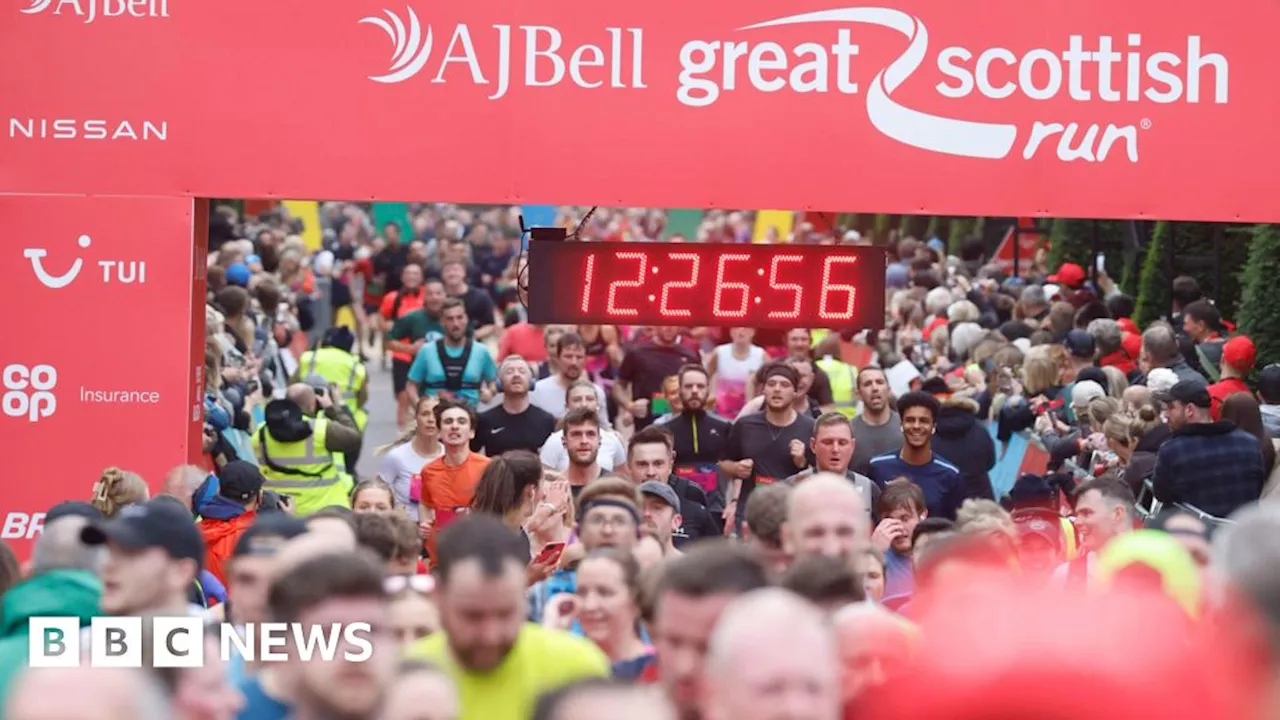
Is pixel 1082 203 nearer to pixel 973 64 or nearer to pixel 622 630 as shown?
pixel 973 64

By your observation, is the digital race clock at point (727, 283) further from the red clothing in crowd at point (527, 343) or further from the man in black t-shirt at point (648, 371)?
the red clothing in crowd at point (527, 343)

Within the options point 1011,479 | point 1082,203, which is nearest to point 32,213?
point 1082,203

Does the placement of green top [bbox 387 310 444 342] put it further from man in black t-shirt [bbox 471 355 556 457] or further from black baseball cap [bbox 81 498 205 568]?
black baseball cap [bbox 81 498 205 568]

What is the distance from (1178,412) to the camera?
1269 cm

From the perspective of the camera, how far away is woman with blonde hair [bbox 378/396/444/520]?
45.4 ft

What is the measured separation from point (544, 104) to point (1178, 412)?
158 inches

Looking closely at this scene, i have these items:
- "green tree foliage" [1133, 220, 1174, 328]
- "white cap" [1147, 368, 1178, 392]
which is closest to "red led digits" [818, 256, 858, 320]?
"white cap" [1147, 368, 1178, 392]

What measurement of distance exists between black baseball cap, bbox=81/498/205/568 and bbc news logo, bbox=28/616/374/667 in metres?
0.29

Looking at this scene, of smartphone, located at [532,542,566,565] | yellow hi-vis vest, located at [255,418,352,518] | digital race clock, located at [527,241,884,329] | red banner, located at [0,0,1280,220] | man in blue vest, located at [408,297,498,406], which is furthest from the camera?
man in blue vest, located at [408,297,498,406]

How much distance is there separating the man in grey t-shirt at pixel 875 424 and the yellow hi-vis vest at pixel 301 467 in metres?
3.40

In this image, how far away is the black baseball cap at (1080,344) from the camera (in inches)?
656

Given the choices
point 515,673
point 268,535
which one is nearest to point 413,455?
point 268,535

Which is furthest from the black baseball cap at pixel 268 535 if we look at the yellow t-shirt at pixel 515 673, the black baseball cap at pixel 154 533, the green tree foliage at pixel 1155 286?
the green tree foliage at pixel 1155 286

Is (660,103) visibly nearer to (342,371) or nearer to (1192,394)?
(1192,394)
